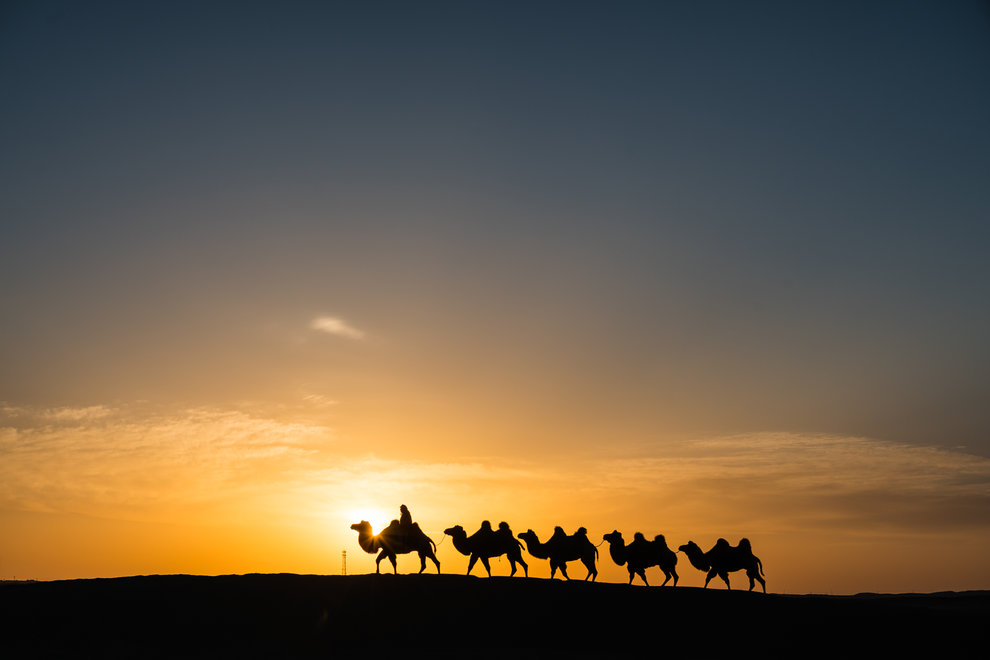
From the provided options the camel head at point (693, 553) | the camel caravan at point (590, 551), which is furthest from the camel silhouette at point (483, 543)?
the camel head at point (693, 553)

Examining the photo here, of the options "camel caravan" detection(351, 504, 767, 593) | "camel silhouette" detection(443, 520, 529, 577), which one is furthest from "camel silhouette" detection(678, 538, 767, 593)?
"camel silhouette" detection(443, 520, 529, 577)

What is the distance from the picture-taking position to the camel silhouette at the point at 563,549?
101 feet

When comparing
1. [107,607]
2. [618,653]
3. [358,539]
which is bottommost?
[618,653]

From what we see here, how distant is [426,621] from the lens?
23.7m

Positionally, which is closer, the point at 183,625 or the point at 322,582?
the point at 183,625

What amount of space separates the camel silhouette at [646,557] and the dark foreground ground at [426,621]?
366cm

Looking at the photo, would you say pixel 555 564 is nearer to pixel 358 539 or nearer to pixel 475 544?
pixel 475 544

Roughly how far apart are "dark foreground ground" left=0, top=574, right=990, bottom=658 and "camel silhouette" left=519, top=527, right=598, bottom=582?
349 centimetres

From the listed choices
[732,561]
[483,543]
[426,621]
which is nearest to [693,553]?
[732,561]

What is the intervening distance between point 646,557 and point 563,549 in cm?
284

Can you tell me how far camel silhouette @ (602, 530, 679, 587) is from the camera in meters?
31.2

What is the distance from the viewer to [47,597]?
24406 mm

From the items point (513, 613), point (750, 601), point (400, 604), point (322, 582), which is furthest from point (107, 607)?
point (750, 601)

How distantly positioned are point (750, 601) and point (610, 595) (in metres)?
4.27
